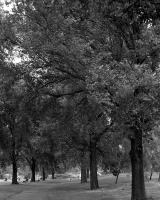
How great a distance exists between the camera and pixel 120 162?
49.2 metres

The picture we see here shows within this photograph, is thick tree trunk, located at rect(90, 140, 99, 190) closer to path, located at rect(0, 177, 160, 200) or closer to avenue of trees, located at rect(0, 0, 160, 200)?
path, located at rect(0, 177, 160, 200)

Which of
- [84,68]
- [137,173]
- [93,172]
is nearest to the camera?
[84,68]

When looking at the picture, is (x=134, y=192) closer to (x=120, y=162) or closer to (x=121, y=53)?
(x=121, y=53)

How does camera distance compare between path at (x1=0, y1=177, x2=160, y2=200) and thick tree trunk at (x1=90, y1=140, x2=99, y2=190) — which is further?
thick tree trunk at (x1=90, y1=140, x2=99, y2=190)

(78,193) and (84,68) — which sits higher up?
(84,68)

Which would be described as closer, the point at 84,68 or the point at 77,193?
the point at 84,68

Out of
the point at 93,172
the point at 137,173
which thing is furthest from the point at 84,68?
the point at 93,172

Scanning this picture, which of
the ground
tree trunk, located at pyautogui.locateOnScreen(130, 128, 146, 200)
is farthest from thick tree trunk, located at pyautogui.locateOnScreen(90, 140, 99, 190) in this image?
tree trunk, located at pyautogui.locateOnScreen(130, 128, 146, 200)

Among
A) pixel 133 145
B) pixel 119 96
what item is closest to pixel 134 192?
Answer: pixel 133 145

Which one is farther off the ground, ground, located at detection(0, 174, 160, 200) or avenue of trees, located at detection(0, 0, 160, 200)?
avenue of trees, located at detection(0, 0, 160, 200)

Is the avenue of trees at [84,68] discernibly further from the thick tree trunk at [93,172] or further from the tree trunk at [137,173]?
the thick tree trunk at [93,172]

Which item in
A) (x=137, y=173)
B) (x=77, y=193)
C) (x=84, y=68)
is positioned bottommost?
(x=77, y=193)

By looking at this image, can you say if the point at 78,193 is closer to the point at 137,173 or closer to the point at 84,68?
the point at 137,173

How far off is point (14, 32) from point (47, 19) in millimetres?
2241
